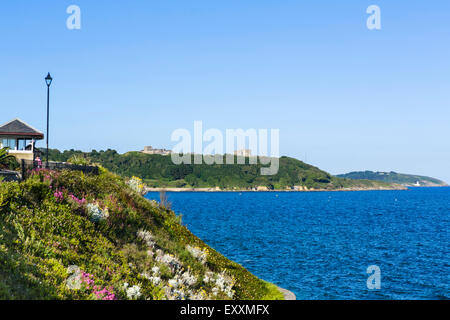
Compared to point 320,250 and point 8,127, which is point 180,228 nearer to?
point 8,127

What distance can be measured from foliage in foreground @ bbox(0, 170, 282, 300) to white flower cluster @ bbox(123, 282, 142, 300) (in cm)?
3

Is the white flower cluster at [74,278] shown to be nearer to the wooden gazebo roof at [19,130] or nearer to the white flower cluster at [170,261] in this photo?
the white flower cluster at [170,261]

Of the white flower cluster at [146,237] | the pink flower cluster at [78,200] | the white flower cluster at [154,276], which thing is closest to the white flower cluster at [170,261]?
the white flower cluster at [146,237]

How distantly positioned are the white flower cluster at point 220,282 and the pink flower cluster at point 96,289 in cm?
488

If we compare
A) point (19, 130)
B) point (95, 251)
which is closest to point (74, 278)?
point (95, 251)

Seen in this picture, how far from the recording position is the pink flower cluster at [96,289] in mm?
11125

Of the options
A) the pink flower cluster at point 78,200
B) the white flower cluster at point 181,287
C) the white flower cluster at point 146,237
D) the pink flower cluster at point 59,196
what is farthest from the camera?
the pink flower cluster at point 78,200

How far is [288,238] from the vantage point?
1930 inches

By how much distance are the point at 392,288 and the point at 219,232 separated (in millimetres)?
29613

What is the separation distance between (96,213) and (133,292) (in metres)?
5.16

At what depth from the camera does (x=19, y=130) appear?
99.6 ft
